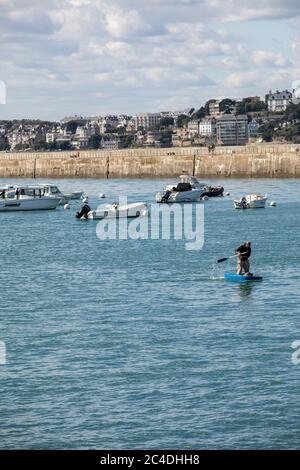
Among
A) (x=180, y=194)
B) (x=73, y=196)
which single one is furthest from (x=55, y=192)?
(x=180, y=194)

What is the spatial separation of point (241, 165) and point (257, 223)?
70190 millimetres

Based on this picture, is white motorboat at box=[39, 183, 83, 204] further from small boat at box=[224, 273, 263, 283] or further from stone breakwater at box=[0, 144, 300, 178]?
small boat at box=[224, 273, 263, 283]

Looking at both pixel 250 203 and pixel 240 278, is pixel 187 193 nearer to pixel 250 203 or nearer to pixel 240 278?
pixel 250 203

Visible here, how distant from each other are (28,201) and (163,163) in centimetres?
6241

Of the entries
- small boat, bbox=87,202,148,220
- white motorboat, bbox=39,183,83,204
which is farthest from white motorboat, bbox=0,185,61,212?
small boat, bbox=87,202,148,220

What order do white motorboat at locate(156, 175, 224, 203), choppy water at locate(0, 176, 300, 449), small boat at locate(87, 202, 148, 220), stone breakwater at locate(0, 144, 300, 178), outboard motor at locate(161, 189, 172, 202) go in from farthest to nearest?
stone breakwater at locate(0, 144, 300, 178)
white motorboat at locate(156, 175, 224, 203)
outboard motor at locate(161, 189, 172, 202)
small boat at locate(87, 202, 148, 220)
choppy water at locate(0, 176, 300, 449)

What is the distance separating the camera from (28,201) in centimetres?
10412

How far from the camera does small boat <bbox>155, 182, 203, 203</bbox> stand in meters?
108

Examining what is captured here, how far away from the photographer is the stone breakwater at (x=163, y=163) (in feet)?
500

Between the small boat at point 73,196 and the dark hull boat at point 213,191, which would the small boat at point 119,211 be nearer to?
the small boat at point 73,196

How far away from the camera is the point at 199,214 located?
96.2m

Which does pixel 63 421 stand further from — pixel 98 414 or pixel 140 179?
pixel 140 179

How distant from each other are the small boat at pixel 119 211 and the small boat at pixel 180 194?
12.4 meters

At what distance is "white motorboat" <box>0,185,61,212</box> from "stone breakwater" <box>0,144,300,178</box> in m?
51.4
